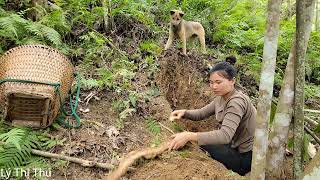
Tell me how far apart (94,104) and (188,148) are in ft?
5.39

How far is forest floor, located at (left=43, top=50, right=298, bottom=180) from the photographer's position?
11.6ft

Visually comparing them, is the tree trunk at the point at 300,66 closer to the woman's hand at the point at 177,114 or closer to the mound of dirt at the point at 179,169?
the mound of dirt at the point at 179,169

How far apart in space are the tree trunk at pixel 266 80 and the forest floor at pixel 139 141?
2.08 feet

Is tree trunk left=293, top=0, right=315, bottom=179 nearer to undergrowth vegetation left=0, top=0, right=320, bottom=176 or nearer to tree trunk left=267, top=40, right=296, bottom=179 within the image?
tree trunk left=267, top=40, right=296, bottom=179

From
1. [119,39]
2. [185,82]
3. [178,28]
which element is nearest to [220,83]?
[185,82]

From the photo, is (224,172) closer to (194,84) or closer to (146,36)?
(194,84)

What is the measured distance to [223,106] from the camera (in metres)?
4.31

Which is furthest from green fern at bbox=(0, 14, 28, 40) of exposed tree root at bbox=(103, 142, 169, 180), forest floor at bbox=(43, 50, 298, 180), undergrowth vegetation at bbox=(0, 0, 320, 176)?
exposed tree root at bbox=(103, 142, 169, 180)

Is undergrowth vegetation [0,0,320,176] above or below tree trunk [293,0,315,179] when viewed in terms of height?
below

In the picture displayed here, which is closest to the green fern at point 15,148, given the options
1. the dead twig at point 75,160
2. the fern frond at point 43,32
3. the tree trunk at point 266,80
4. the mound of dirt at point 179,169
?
the dead twig at point 75,160

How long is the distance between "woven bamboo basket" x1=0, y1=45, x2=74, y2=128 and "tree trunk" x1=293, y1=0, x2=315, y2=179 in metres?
2.69

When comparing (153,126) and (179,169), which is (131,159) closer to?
(179,169)

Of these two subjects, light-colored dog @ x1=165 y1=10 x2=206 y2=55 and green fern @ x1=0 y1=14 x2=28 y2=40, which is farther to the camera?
light-colored dog @ x1=165 y1=10 x2=206 y2=55

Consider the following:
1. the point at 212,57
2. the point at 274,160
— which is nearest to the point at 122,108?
the point at 274,160
